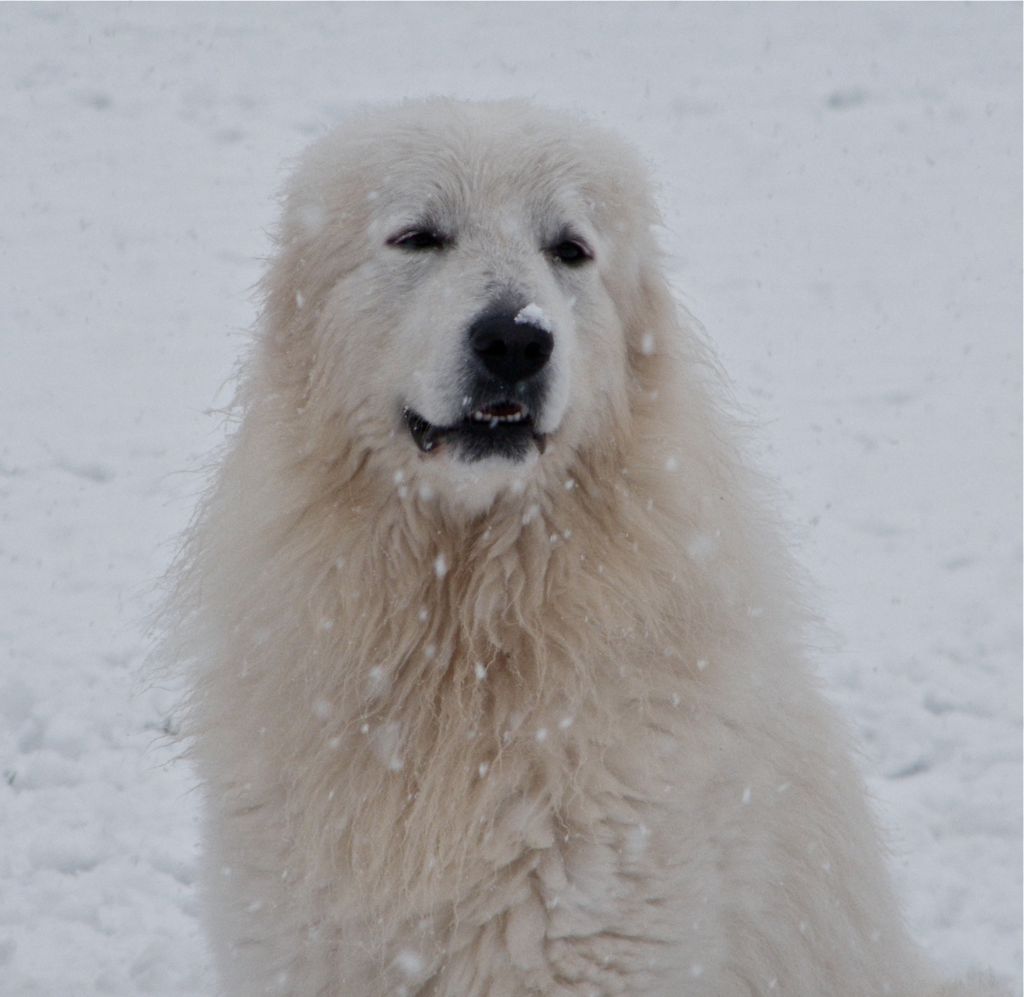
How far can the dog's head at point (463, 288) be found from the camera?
2754 mm

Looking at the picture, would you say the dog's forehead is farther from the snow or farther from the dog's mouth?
the dog's mouth

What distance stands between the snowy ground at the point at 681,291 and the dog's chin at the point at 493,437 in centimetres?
125

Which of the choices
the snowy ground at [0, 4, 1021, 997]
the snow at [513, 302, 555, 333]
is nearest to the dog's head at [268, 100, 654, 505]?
the snow at [513, 302, 555, 333]

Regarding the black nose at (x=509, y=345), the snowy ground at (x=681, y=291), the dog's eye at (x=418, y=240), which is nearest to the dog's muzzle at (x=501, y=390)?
the black nose at (x=509, y=345)

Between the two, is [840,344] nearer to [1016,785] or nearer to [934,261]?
[934,261]

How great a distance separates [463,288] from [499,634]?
0.75 m

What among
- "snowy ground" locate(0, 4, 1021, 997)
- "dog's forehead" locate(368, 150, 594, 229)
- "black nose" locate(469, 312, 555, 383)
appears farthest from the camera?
"snowy ground" locate(0, 4, 1021, 997)

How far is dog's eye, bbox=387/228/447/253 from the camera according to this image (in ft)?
9.58

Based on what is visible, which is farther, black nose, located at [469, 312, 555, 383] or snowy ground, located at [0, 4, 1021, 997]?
snowy ground, located at [0, 4, 1021, 997]

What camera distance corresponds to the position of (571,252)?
300cm

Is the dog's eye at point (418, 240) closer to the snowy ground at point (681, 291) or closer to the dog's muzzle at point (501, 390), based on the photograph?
the dog's muzzle at point (501, 390)

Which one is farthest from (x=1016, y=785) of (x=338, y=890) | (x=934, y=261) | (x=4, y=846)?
(x=934, y=261)

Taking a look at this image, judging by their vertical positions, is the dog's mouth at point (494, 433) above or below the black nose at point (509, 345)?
below

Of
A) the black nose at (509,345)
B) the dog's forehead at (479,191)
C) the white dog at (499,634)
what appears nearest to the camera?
the white dog at (499,634)
